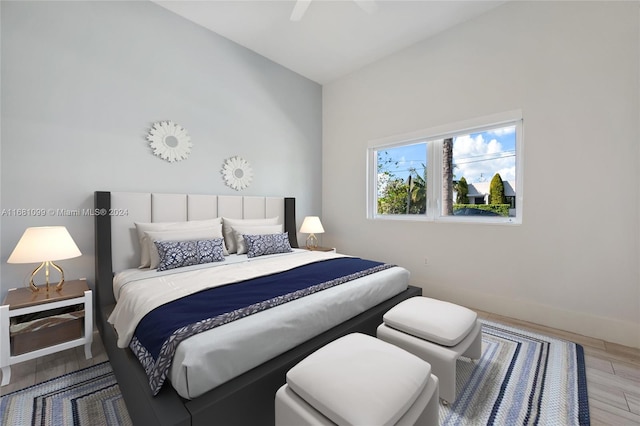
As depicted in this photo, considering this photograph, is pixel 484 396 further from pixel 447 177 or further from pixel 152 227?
pixel 152 227

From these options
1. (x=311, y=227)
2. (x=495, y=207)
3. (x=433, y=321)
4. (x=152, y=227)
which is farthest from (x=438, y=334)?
(x=152, y=227)

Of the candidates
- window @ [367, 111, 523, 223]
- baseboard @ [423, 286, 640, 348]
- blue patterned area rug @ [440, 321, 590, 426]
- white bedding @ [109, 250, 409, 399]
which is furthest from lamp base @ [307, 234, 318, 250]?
blue patterned area rug @ [440, 321, 590, 426]

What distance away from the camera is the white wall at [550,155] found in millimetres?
2104

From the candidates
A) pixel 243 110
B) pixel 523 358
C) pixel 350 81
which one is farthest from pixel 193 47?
pixel 523 358

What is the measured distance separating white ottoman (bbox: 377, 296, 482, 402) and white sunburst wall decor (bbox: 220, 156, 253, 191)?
2.40 meters

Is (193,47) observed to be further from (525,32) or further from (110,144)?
(525,32)

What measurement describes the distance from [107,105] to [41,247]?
1.35 metres

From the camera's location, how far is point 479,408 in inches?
57.5

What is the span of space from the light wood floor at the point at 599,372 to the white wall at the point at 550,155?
0.19 meters

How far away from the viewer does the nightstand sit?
1.65m

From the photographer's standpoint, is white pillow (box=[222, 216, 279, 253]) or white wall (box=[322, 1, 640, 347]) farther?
white pillow (box=[222, 216, 279, 253])

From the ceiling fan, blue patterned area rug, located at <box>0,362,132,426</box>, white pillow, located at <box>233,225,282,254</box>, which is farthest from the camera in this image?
white pillow, located at <box>233,225,282,254</box>

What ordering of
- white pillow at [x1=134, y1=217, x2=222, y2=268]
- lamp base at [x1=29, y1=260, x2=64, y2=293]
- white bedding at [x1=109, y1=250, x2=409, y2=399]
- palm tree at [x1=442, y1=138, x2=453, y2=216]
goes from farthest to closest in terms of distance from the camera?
palm tree at [x1=442, y1=138, x2=453, y2=216] < white pillow at [x1=134, y1=217, x2=222, y2=268] < lamp base at [x1=29, y1=260, x2=64, y2=293] < white bedding at [x1=109, y1=250, x2=409, y2=399]

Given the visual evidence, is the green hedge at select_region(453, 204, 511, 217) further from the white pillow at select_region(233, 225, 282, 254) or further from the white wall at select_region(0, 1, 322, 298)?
the white wall at select_region(0, 1, 322, 298)
